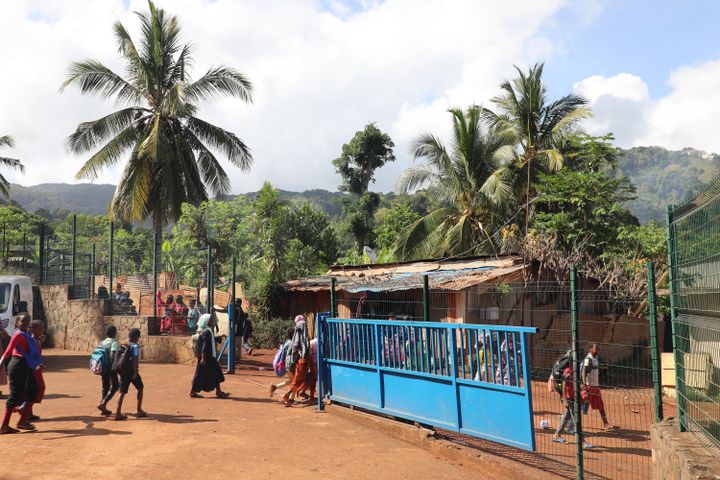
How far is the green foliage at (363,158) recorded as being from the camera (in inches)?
1478

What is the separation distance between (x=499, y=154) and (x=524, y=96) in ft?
9.08

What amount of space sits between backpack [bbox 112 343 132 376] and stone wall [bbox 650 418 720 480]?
23.6ft

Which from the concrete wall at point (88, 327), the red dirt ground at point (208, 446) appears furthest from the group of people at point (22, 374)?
the concrete wall at point (88, 327)

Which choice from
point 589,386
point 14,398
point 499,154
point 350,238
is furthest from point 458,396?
point 350,238

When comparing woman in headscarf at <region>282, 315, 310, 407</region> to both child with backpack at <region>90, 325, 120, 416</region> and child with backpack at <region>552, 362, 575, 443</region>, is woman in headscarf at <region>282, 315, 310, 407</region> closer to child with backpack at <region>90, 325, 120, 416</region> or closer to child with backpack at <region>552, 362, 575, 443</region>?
child with backpack at <region>90, 325, 120, 416</region>

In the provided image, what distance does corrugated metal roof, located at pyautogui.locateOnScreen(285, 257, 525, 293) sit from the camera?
1483 centimetres

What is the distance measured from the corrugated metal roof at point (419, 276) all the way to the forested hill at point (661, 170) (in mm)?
139770

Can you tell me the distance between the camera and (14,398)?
8.55 meters

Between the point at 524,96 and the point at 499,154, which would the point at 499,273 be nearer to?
the point at 499,154

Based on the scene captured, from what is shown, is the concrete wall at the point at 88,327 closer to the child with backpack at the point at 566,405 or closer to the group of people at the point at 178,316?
the group of people at the point at 178,316

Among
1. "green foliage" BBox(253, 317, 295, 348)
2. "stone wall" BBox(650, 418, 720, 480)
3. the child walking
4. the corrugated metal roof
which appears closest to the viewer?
"stone wall" BBox(650, 418, 720, 480)

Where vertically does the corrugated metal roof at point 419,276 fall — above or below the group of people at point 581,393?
above

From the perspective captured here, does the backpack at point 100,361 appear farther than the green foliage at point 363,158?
No

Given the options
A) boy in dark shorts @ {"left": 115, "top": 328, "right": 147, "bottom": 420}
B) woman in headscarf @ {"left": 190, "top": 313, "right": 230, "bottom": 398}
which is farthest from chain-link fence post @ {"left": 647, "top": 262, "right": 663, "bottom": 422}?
woman in headscarf @ {"left": 190, "top": 313, "right": 230, "bottom": 398}
